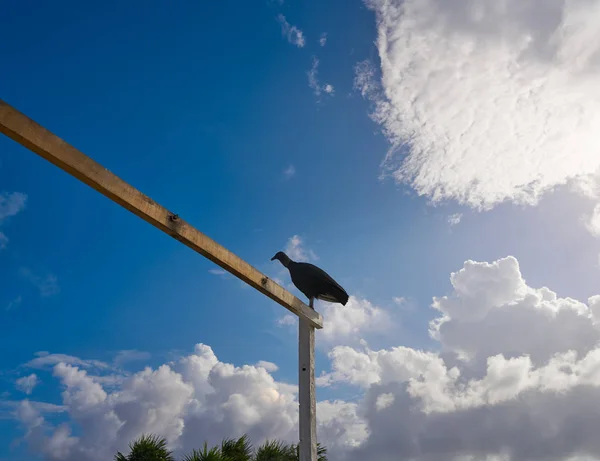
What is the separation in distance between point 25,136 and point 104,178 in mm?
430

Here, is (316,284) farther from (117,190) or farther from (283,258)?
(117,190)

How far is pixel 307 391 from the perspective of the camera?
13.3ft

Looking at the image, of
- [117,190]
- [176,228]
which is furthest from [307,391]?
[117,190]

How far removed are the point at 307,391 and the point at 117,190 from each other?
2284 millimetres

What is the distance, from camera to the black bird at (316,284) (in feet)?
15.4

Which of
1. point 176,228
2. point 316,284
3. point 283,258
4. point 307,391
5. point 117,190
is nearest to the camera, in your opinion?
point 117,190

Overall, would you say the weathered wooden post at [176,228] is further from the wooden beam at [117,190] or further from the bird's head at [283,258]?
the bird's head at [283,258]

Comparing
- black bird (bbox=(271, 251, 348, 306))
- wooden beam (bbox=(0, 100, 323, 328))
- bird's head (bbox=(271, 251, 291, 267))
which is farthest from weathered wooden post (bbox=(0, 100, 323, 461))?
bird's head (bbox=(271, 251, 291, 267))

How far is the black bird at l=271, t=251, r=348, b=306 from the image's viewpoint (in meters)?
4.70

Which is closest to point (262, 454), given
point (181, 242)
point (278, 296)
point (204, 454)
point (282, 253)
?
point (204, 454)

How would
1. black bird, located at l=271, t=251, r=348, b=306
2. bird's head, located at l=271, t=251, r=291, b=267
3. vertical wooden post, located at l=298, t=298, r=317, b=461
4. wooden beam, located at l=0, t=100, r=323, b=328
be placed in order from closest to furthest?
wooden beam, located at l=0, t=100, r=323, b=328
vertical wooden post, located at l=298, t=298, r=317, b=461
black bird, located at l=271, t=251, r=348, b=306
bird's head, located at l=271, t=251, r=291, b=267

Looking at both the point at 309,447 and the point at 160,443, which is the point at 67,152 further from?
the point at 160,443

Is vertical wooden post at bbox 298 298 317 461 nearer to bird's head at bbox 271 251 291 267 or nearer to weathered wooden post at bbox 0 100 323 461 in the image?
weathered wooden post at bbox 0 100 323 461

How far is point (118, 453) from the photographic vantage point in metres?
8.55
